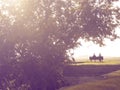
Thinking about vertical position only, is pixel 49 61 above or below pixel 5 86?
above

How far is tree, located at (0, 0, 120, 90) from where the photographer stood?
28.6m

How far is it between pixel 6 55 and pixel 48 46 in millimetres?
3789

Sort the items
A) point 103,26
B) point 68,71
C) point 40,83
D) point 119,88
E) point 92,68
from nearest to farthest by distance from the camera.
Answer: point 119,88 → point 40,83 → point 103,26 → point 68,71 → point 92,68

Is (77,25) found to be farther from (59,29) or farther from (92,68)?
(92,68)

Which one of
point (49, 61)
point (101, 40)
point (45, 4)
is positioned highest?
point (45, 4)

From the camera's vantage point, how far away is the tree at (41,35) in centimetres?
2862

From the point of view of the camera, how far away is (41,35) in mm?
28875

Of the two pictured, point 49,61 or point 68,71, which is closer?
point 49,61

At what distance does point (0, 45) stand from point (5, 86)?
12.0ft

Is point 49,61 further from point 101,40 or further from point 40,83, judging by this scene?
point 101,40

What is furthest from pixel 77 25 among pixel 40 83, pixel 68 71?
pixel 68 71

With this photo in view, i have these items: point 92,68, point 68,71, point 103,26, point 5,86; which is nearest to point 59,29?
point 103,26

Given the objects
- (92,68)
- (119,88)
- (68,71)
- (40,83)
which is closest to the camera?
(119,88)

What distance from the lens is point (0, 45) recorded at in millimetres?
28938
